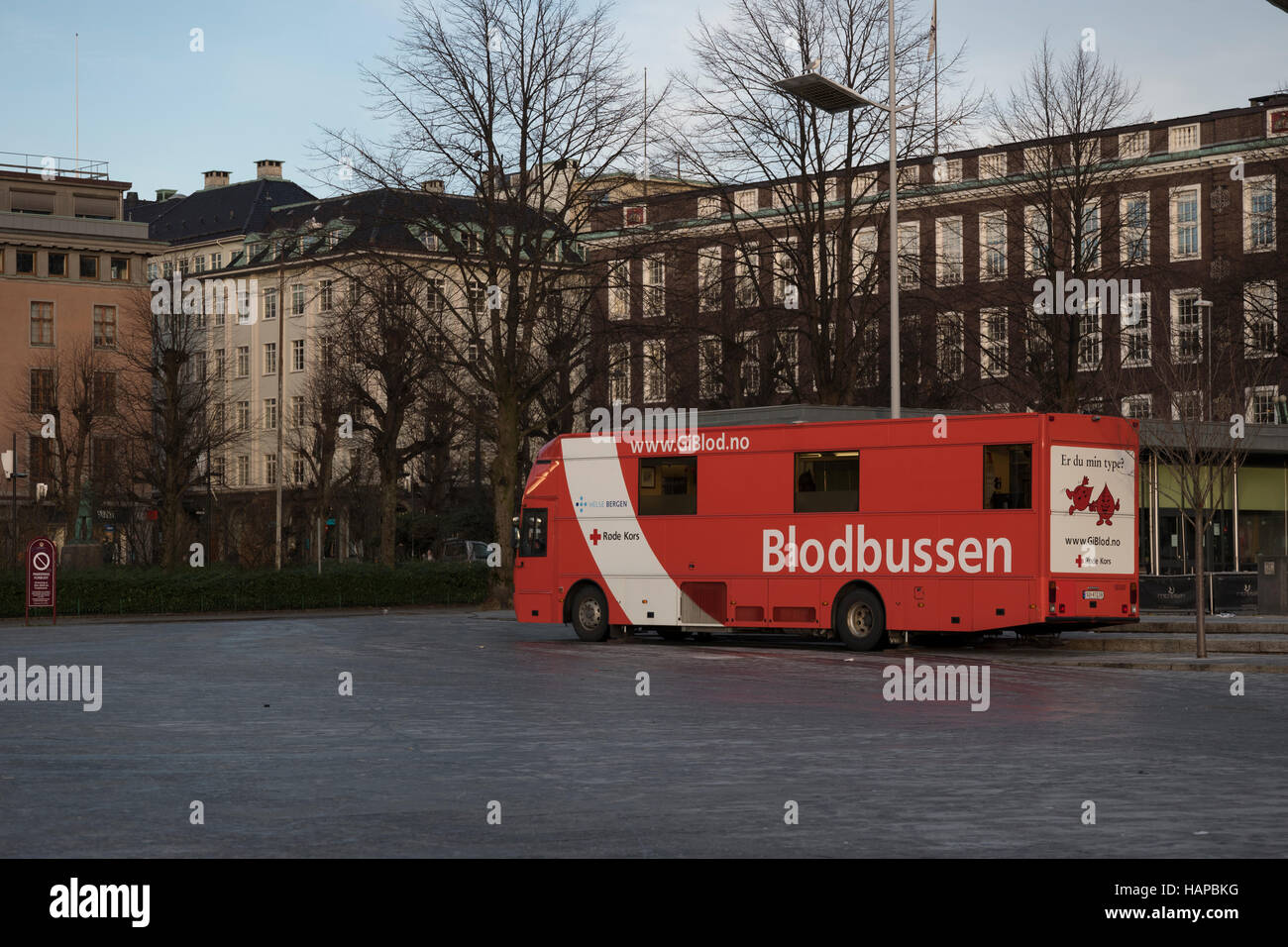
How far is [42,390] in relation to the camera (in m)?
82.6

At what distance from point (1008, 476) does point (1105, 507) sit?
1.71 m

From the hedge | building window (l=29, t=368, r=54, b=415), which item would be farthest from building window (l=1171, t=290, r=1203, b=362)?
building window (l=29, t=368, r=54, b=415)

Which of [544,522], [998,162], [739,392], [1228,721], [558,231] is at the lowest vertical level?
[1228,721]

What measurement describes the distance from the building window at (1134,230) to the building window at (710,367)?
37.8ft

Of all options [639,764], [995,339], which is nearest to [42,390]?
[995,339]

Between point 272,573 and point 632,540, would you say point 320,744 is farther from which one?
point 272,573

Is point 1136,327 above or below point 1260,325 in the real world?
above

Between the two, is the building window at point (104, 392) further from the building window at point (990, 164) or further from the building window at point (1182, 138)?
the building window at point (1182, 138)

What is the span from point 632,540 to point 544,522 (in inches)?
91.7

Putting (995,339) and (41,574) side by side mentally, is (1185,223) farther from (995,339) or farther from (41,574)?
(41,574)

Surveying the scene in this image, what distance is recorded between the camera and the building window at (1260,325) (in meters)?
47.8

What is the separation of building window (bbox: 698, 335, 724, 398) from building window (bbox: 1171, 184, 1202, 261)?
19.3 metres
